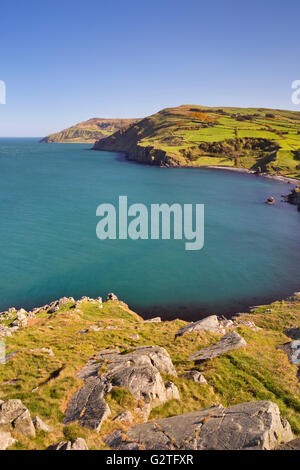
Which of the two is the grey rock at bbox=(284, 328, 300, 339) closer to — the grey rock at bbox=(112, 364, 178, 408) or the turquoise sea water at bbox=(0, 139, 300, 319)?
the turquoise sea water at bbox=(0, 139, 300, 319)

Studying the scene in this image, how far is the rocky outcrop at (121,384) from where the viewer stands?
15.0 metres

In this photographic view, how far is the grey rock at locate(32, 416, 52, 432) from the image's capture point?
13289 millimetres

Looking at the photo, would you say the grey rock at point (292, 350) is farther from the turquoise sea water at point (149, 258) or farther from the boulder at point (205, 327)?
the turquoise sea water at point (149, 258)

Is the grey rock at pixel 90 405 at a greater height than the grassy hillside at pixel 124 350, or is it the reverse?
the grey rock at pixel 90 405

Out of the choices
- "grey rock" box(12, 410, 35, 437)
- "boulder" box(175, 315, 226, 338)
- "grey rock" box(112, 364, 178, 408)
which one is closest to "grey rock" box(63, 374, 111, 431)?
"grey rock" box(112, 364, 178, 408)

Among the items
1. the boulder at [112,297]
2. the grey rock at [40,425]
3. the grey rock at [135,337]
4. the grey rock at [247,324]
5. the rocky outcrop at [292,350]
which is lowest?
the boulder at [112,297]

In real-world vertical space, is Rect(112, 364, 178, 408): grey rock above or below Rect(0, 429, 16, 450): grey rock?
below

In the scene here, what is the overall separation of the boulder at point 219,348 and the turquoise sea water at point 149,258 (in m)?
16.0

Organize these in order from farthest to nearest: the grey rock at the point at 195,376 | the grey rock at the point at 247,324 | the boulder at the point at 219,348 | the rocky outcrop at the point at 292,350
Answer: the grey rock at the point at 247,324, the boulder at the point at 219,348, the rocky outcrop at the point at 292,350, the grey rock at the point at 195,376

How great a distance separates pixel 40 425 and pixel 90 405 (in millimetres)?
3041

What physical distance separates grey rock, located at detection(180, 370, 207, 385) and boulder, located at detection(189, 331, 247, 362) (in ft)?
10.2

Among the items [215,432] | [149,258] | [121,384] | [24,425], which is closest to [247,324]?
[121,384]

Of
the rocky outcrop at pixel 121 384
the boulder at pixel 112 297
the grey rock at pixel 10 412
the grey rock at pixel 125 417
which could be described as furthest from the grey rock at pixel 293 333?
the grey rock at pixel 10 412

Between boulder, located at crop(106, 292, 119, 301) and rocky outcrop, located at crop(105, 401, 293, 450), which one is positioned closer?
rocky outcrop, located at crop(105, 401, 293, 450)
